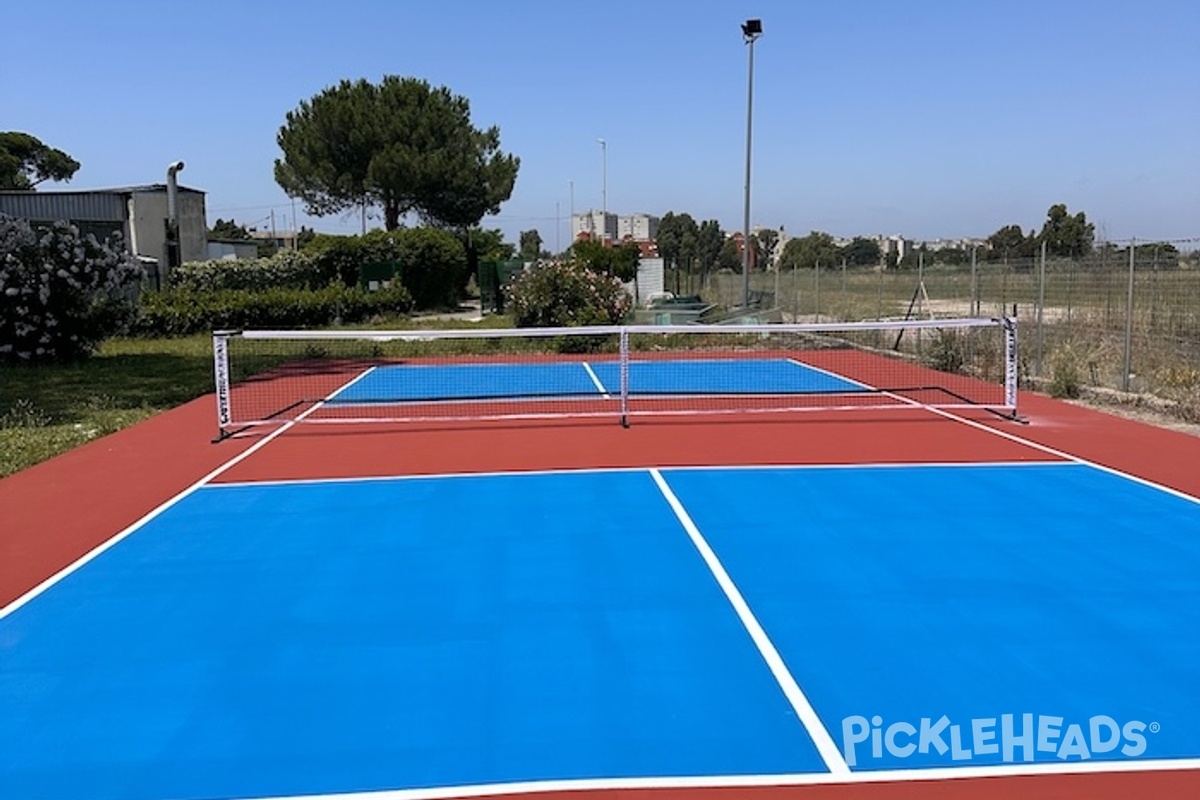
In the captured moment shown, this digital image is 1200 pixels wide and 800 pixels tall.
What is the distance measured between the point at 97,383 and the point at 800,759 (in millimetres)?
17054

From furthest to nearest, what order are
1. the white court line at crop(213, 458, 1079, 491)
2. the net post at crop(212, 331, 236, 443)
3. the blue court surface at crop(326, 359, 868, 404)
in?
the blue court surface at crop(326, 359, 868, 404) < the net post at crop(212, 331, 236, 443) < the white court line at crop(213, 458, 1079, 491)

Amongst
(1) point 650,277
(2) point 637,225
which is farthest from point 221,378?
(2) point 637,225

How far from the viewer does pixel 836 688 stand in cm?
489

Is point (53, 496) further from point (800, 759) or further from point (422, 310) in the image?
point (422, 310)

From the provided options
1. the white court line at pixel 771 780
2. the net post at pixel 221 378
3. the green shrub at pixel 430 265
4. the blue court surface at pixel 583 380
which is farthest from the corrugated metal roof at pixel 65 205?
the white court line at pixel 771 780

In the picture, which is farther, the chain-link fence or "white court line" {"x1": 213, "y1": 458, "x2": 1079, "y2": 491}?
the chain-link fence

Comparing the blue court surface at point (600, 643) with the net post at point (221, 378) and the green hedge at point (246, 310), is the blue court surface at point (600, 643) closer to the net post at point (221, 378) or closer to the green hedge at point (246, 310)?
the net post at point (221, 378)

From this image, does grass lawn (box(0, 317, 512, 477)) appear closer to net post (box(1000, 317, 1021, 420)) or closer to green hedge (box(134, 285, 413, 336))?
green hedge (box(134, 285, 413, 336))

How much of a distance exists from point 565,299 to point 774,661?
18.8 meters

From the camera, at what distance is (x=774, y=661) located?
524cm

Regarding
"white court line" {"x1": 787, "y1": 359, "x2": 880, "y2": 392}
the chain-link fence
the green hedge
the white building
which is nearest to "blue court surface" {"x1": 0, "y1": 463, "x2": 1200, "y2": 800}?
the chain-link fence

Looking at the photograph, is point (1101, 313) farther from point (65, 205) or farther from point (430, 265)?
point (65, 205)

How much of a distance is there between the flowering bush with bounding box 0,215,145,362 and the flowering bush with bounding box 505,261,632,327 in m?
9.07

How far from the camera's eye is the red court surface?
8.62m
